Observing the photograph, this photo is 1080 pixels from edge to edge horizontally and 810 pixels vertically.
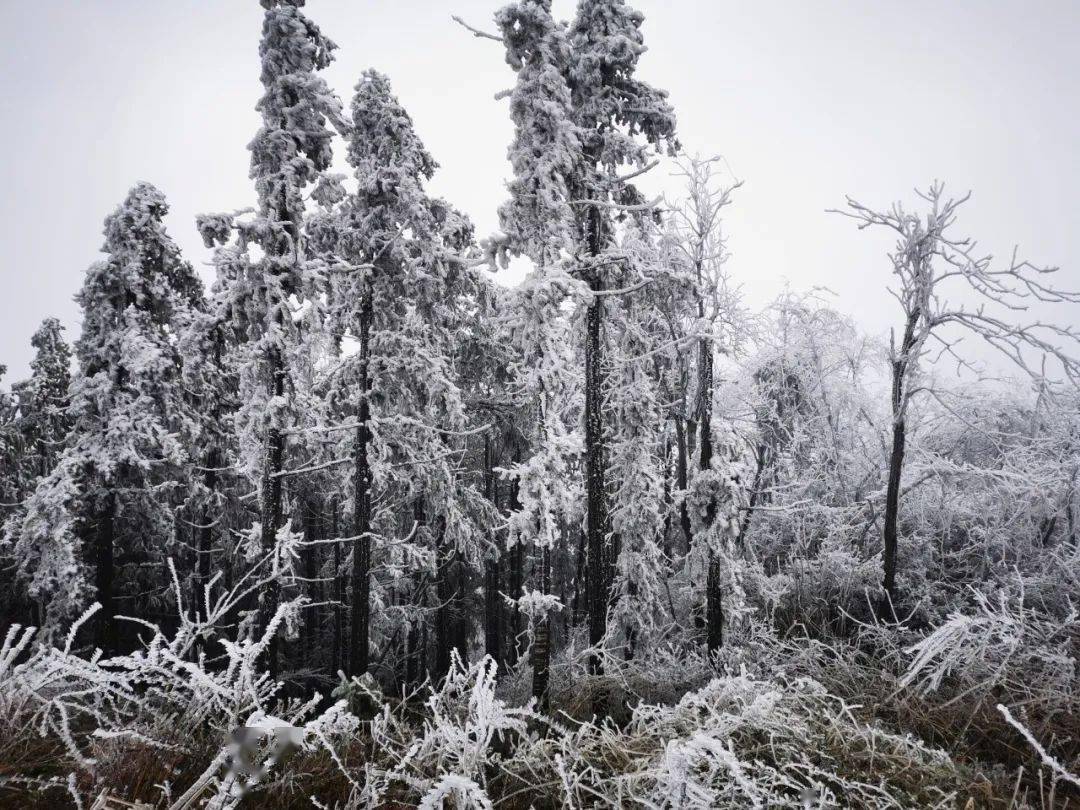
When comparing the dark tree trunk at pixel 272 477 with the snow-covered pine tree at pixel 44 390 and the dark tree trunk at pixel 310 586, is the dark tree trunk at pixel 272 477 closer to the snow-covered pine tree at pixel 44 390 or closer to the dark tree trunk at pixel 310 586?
the dark tree trunk at pixel 310 586

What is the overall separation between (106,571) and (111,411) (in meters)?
4.19

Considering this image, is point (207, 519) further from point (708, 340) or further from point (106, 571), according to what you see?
point (708, 340)

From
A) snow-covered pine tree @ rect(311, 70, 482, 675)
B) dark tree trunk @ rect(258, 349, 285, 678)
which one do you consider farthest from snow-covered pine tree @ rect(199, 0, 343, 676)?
snow-covered pine tree @ rect(311, 70, 482, 675)

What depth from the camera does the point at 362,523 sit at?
11812 mm

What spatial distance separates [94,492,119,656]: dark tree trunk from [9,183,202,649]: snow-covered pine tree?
0.08 feet

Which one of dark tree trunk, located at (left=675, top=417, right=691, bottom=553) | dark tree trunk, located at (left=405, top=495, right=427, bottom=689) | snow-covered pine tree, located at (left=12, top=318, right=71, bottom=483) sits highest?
snow-covered pine tree, located at (left=12, top=318, right=71, bottom=483)

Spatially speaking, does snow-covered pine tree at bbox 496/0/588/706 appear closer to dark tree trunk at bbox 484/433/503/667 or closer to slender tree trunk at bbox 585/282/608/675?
slender tree trunk at bbox 585/282/608/675

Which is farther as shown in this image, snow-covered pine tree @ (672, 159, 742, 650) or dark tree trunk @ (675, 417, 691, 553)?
dark tree trunk @ (675, 417, 691, 553)

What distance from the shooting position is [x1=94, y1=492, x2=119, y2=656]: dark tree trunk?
13.3m

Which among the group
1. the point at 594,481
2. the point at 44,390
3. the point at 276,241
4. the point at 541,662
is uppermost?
the point at 276,241

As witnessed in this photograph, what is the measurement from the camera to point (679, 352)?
541 inches

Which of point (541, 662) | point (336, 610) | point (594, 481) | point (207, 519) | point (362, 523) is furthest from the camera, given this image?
point (336, 610)

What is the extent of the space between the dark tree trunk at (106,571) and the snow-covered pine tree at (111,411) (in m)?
0.03

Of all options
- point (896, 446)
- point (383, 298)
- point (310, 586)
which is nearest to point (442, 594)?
point (310, 586)
